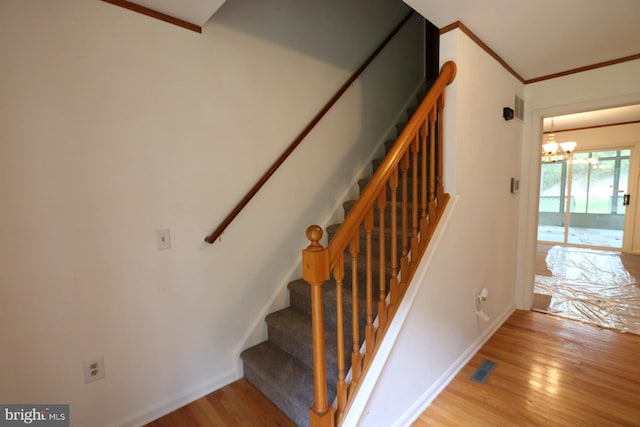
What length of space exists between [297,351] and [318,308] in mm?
825

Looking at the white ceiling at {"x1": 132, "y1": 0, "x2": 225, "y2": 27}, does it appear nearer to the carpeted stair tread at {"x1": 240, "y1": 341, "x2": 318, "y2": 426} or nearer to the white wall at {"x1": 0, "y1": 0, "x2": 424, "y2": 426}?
the white wall at {"x1": 0, "y1": 0, "x2": 424, "y2": 426}

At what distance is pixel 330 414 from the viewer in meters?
1.20

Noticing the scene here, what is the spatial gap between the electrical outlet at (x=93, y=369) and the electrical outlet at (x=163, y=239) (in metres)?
0.59

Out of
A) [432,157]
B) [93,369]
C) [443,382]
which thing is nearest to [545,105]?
[432,157]

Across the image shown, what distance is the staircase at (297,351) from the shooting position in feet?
5.06

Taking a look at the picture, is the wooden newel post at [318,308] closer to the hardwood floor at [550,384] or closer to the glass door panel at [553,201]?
the hardwood floor at [550,384]

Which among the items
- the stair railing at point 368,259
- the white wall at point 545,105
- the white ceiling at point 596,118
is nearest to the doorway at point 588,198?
the white ceiling at point 596,118

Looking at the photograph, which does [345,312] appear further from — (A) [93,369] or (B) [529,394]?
(A) [93,369]

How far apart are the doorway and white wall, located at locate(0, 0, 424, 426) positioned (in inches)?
219

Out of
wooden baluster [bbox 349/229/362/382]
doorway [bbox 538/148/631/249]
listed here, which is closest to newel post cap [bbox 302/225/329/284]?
wooden baluster [bbox 349/229/362/382]

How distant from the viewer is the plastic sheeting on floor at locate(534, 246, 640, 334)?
270 centimetres

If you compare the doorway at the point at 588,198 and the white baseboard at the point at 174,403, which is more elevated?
the doorway at the point at 588,198

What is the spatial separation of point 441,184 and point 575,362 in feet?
5.27

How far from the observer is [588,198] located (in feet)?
20.2
